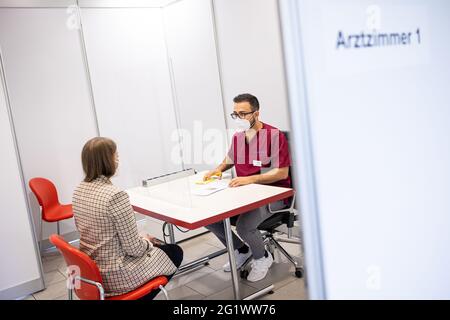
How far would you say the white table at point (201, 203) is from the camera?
2336 mm

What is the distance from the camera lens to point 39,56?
4.25 metres

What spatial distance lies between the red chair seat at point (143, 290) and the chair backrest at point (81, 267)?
113mm

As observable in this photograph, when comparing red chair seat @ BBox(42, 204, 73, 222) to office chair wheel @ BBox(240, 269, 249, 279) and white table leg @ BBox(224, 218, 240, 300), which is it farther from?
white table leg @ BBox(224, 218, 240, 300)

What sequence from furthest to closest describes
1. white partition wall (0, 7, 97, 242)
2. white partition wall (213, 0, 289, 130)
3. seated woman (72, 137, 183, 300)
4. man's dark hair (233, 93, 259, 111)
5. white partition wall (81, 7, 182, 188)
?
1. white partition wall (81, 7, 182, 188)
2. white partition wall (0, 7, 97, 242)
3. white partition wall (213, 0, 289, 130)
4. man's dark hair (233, 93, 259, 111)
5. seated woman (72, 137, 183, 300)

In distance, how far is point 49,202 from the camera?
407cm

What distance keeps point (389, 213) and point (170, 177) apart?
2.22 meters

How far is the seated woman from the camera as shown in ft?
6.73

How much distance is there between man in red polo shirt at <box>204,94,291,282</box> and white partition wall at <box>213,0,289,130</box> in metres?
0.61

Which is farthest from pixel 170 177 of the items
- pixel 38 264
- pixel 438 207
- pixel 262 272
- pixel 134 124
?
pixel 438 207

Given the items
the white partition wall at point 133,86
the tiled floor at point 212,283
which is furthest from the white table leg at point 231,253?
the white partition wall at point 133,86

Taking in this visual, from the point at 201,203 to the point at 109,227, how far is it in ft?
2.23

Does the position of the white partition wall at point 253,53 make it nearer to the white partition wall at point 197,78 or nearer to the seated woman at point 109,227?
the white partition wall at point 197,78

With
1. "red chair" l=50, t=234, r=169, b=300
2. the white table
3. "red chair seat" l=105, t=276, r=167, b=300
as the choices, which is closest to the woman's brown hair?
"red chair" l=50, t=234, r=169, b=300
